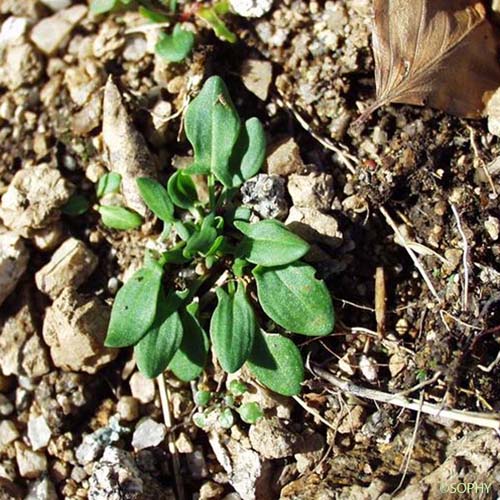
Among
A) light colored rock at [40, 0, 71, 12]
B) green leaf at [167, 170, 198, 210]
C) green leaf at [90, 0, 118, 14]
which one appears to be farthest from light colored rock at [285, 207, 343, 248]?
light colored rock at [40, 0, 71, 12]

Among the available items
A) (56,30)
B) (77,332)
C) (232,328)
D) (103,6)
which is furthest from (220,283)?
(56,30)

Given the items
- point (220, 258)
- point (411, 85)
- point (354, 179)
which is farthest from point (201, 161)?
point (411, 85)

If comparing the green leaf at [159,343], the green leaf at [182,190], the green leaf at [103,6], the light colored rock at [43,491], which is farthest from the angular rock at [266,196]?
the light colored rock at [43,491]

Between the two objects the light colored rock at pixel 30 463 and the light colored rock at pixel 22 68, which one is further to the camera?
the light colored rock at pixel 22 68

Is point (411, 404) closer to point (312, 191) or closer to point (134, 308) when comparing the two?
point (312, 191)

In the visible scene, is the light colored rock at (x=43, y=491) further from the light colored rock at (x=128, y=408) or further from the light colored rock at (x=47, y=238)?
the light colored rock at (x=47, y=238)
